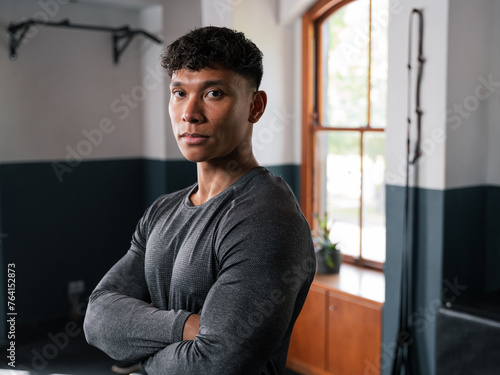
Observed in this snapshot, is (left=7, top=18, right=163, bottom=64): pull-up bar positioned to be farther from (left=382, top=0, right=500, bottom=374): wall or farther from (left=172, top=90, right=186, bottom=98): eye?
(left=172, top=90, right=186, bottom=98): eye

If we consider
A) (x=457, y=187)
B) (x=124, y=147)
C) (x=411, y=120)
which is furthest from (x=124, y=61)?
(x=457, y=187)

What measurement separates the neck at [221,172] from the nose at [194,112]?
123mm

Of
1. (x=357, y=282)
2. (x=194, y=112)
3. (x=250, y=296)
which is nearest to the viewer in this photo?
(x=250, y=296)

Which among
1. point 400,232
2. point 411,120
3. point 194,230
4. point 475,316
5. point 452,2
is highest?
point 452,2

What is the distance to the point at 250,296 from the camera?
3.44 ft

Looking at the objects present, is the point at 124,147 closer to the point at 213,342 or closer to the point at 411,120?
the point at 411,120

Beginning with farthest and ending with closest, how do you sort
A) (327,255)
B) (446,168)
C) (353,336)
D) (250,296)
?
(327,255)
(353,336)
(446,168)
(250,296)

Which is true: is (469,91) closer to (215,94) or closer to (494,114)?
(494,114)

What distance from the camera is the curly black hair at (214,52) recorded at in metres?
1.18

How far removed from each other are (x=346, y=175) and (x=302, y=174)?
0.36 m

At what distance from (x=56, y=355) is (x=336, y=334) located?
1862 millimetres

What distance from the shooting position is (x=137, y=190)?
4.48 m

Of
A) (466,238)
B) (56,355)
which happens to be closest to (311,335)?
(466,238)

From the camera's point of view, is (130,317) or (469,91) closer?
(130,317)
